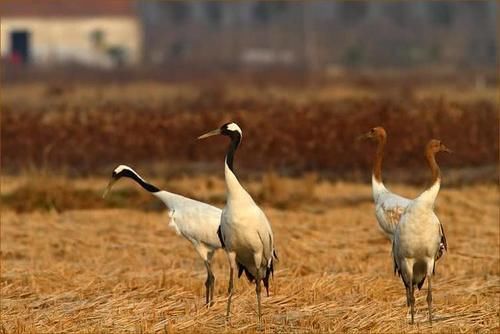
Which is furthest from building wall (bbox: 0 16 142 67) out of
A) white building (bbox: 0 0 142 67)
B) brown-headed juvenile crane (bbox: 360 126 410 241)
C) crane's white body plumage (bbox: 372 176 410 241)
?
crane's white body plumage (bbox: 372 176 410 241)

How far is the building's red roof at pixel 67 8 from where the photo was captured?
72.6 metres

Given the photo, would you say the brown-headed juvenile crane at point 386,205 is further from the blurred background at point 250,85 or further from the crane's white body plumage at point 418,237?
the blurred background at point 250,85

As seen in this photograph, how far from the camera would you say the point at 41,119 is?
26.7 m

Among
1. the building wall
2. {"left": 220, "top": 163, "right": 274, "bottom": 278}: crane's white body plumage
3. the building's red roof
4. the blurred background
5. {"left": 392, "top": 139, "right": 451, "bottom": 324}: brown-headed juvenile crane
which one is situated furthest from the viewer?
the building's red roof

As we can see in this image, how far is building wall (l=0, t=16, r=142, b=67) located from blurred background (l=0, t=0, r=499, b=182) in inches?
2.9

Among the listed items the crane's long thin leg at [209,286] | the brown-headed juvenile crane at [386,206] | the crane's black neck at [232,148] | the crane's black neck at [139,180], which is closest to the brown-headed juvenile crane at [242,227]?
the crane's black neck at [232,148]

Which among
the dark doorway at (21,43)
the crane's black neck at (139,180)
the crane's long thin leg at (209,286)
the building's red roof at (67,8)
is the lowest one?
the dark doorway at (21,43)

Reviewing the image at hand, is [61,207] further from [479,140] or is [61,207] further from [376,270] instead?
[479,140]

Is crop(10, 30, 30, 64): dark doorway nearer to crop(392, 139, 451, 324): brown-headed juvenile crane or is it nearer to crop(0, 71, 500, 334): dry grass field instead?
crop(0, 71, 500, 334): dry grass field

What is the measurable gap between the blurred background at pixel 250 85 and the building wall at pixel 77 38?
0.24ft

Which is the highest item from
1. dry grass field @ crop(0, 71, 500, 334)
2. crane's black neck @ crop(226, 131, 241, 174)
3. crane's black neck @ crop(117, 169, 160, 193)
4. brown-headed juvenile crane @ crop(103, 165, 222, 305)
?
crane's black neck @ crop(226, 131, 241, 174)

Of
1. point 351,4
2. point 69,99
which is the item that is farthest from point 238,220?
point 351,4

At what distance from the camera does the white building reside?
72.3 meters

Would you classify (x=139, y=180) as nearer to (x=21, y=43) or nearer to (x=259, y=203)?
(x=259, y=203)
